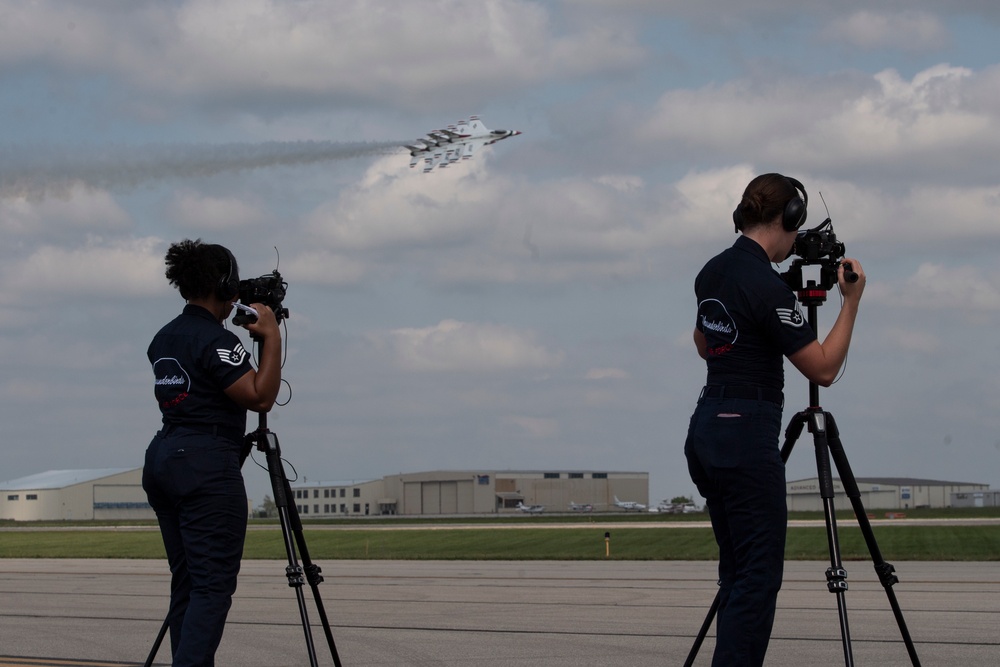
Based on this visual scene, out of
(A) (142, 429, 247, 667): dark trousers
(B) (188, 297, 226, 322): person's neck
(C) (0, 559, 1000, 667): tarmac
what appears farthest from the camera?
(C) (0, 559, 1000, 667): tarmac

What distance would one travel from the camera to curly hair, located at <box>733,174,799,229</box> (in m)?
5.16

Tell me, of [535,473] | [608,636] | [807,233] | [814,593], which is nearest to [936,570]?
[814,593]

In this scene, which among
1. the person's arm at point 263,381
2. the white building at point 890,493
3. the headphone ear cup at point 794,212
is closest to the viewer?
the headphone ear cup at point 794,212

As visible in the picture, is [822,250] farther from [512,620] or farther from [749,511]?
[512,620]

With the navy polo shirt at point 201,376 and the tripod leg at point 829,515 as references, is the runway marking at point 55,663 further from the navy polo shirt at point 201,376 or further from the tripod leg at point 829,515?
the tripod leg at point 829,515

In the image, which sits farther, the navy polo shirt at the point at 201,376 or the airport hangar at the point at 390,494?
the airport hangar at the point at 390,494

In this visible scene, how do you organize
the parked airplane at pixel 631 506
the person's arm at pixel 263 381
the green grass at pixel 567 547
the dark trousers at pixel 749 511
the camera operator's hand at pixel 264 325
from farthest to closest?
the parked airplane at pixel 631 506 < the green grass at pixel 567 547 < the camera operator's hand at pixel 264 325 < the person's arm at pixel 263 381 < the dark trousers at pixel 749 511

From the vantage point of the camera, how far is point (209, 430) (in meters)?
5.58

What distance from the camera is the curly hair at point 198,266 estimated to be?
5848 millimetres

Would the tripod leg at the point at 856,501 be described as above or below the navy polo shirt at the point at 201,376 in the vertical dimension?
below

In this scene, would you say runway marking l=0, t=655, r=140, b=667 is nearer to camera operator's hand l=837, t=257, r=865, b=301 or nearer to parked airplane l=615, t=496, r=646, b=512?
camera operator's hand l=837, t=257, r=865, b=301

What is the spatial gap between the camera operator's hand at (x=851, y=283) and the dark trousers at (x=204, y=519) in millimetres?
2971

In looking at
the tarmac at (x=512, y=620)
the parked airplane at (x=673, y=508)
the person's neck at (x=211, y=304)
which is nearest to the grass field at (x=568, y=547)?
the tarmac at (x=512, y=620)

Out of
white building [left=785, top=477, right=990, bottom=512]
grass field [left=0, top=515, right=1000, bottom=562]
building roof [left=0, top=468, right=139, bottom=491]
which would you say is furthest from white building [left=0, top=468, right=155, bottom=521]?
grass field [left=0, top=515, right=1000, bottom=562]
